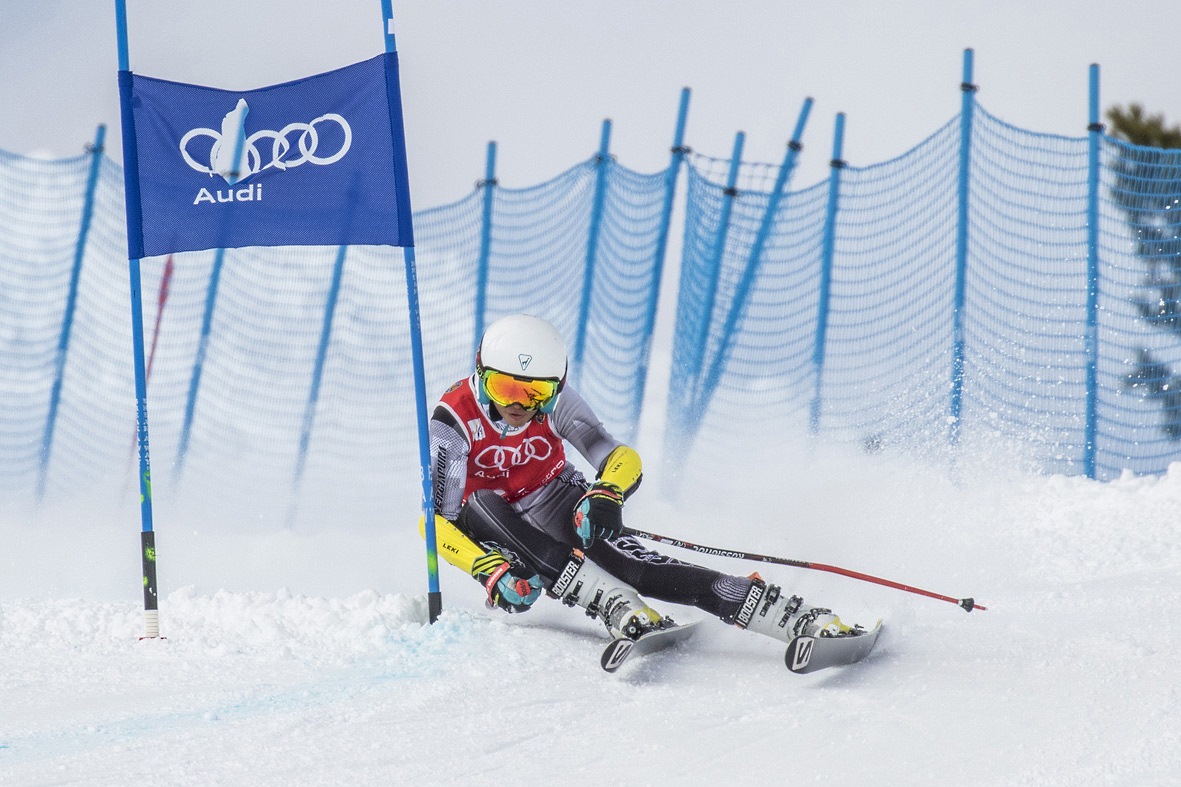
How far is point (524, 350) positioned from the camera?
4.12 meters

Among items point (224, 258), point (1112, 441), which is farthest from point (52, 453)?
point (1112, 441)

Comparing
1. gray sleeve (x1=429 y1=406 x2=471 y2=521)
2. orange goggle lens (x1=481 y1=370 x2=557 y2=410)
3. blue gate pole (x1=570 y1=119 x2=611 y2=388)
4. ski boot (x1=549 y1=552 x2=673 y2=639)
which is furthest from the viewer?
blue gate pole (x1=570 y1=119 x2=611 y2=388)

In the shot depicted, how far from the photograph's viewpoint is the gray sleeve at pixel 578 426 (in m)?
4.42

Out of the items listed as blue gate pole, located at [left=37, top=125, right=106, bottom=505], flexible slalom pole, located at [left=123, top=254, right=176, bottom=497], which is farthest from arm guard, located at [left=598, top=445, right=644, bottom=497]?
blue gate pole, located at [left=37, top=125, right=106, bottom=505]

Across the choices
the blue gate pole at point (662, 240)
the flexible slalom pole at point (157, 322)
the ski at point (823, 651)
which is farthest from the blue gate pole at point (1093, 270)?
the flexible slalom pole at point (157, 322)

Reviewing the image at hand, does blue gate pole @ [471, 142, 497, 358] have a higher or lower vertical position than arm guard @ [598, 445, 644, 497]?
higher

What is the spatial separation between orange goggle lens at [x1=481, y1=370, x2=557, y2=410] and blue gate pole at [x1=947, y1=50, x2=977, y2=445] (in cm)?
300

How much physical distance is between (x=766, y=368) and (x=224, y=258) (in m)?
4.20

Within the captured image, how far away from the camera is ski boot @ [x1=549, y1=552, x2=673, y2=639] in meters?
3.73

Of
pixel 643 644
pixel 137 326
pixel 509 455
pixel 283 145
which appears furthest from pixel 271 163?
pixel 643 644

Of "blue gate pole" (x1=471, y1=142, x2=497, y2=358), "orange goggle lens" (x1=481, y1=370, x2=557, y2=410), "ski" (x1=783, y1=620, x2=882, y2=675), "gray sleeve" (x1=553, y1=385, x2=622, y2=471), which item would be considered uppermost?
"blue gate pole" (x1=471, y1=142, x2=497, y2=358)

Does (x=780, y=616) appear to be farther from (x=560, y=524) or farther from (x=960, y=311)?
(x=960, y=311)

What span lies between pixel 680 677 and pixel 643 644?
0.17m

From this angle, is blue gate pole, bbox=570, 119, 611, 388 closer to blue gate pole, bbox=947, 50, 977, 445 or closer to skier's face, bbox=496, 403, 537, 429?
blue gate pole, bbox=947, 50, 977, 445
